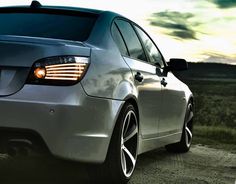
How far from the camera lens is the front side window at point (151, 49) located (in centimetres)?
660

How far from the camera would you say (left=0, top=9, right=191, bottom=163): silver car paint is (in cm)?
433

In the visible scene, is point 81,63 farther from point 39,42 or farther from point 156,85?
point 156,85

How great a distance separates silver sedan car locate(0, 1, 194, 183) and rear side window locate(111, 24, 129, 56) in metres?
0.02

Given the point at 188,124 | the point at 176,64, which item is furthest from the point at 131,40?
the point at 188,124

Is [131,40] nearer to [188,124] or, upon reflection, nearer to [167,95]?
[167,95]

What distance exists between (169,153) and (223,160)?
77 cm

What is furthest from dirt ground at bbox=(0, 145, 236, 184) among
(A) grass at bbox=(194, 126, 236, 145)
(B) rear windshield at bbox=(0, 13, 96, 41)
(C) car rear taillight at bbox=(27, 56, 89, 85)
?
(A) grass at bbox=(194, 126, 236, 145)

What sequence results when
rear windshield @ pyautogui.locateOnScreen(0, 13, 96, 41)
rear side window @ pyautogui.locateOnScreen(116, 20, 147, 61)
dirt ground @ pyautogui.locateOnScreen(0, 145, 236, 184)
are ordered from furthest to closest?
rear side window @ pyautogui.locateOnScreen(116, 20, 147, 61) < dirt ground @ pyautogui.locateOnScreen(0, 145, 236, 184) < rear windshield @ pyautogui.locateOnScreen(0, 13, 96, 41)

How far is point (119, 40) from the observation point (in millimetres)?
5543

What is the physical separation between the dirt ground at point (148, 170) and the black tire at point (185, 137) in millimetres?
219

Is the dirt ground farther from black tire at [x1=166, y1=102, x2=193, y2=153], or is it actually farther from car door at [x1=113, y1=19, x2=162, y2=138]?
car door at [x1=113, y1=19, x2=162, y2=138]

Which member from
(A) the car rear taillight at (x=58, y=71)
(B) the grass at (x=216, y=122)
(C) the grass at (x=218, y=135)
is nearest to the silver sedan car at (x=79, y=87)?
(A) the car rear taillight at (x=58, y=71)

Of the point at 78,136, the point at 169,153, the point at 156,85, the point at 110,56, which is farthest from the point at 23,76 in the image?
the point at 169,153

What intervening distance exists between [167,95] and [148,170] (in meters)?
0.94
